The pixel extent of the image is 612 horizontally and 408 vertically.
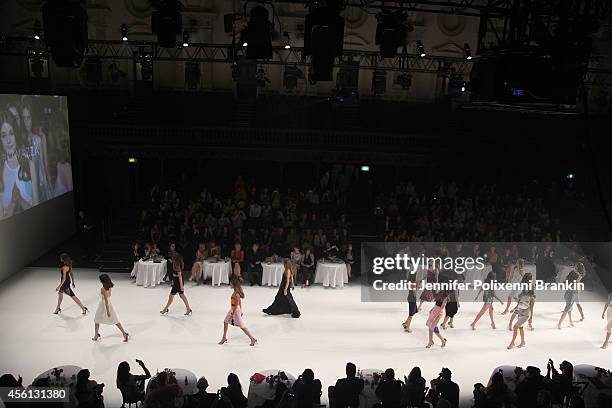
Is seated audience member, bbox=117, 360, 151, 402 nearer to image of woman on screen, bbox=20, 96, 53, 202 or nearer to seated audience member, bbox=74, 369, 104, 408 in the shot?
seated audience member, bbox=74, 369, 104, 408

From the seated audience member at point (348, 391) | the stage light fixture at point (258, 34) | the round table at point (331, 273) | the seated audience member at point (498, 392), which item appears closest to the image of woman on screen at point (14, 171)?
the stage light fixture at point (258, 34)

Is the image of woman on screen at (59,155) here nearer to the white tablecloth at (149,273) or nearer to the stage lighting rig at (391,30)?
the white tablecloth at (149,273)

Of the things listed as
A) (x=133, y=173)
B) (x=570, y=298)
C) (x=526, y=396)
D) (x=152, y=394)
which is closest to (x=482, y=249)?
(x=570, y=298)

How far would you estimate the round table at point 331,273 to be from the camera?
1265 cm

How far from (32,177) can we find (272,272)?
22.4 feet

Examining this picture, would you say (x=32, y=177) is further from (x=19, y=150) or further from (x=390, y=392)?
(x=390, y=392)

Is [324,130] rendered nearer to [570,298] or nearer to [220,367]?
[570,298]

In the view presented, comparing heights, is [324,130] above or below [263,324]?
above

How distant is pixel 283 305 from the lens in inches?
421

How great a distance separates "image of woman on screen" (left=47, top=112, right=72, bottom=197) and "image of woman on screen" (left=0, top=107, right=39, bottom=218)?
4.42 ft

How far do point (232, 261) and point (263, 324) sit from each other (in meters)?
2.58

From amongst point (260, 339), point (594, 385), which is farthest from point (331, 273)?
point (594, 385)

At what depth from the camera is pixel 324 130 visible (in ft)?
56.1

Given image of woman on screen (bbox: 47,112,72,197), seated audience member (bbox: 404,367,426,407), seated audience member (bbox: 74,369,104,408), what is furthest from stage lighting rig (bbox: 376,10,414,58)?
image of woman on screen (bbox: 47,112,72,197)
